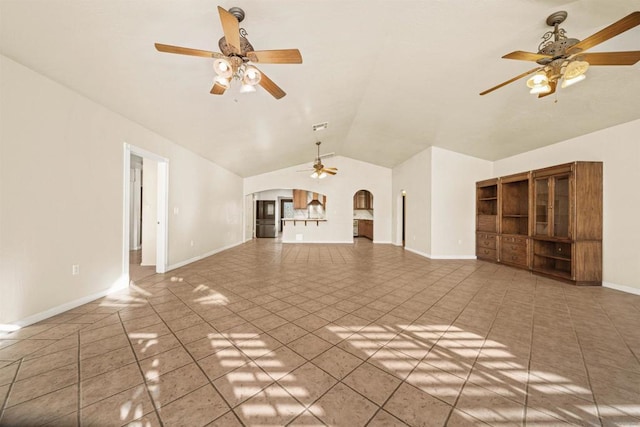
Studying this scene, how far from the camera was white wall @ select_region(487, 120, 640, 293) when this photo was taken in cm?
347

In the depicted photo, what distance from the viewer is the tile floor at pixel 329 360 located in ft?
4.33

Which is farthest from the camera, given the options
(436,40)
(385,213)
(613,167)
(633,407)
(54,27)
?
(385,213)

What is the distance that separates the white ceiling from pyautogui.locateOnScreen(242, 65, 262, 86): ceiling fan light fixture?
0.60m

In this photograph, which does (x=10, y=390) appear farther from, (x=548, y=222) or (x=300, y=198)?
(x=300, y=198)

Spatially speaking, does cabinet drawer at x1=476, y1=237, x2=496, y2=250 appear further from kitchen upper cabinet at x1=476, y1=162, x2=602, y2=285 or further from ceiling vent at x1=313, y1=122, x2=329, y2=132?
ceiling vent at x1=313, y1=122, x2=329, y2=132

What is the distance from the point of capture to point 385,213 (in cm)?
931

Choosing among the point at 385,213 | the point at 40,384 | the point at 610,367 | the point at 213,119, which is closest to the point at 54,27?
the point at 213,119

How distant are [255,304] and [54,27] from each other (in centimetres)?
331

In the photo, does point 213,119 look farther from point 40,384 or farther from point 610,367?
point 610,367

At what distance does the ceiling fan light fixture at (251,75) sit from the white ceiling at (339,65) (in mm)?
599

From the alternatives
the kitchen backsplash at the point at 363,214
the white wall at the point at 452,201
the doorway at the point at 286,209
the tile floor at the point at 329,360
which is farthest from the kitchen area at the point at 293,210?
the tile floor at the point at 329,360

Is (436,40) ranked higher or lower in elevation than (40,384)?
higher

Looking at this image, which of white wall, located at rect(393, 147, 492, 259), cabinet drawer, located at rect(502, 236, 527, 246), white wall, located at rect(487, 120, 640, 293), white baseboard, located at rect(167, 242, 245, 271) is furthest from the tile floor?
Answer: white wall, located at rect(393, 147, 492, 259)

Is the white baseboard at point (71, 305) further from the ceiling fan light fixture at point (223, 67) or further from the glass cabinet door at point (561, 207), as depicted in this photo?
the glass cabinet door at point (561, 207)
